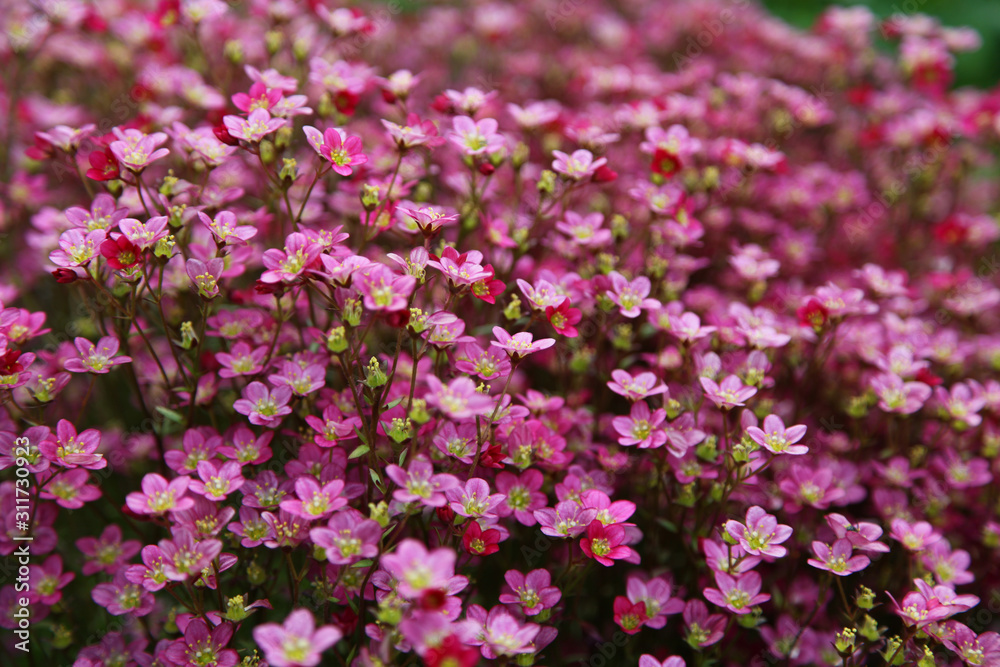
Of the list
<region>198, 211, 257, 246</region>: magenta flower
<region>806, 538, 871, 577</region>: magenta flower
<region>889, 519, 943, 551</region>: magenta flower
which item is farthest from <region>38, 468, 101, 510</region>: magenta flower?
<region>889, 519, 943, 551</region>: magenta flower

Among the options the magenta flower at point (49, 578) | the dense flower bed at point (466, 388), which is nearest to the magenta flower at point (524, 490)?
the dense flower bed at point (466, 388)

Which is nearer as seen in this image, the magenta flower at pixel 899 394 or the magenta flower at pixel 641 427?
the magenta flower at pixel 641 427

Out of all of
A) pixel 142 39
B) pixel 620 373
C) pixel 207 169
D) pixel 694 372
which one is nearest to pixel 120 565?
pixel 207 169

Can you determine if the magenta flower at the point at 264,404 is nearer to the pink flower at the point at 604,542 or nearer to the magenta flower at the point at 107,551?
the magenta flower at the point at 107,551

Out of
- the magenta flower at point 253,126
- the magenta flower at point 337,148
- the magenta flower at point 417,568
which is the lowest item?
the magenta flower at point 417,568

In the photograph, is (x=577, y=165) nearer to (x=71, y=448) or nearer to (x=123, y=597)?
(x=71, y=448)

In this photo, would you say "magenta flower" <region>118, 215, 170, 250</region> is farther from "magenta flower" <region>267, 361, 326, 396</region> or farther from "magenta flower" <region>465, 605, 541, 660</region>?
"magenta flower" <region>465, 605, 541, 660</region>

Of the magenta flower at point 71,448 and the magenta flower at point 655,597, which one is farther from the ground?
the magenta flower at point 71,448

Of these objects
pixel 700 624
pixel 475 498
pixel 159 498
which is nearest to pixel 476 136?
pixel 475 498
